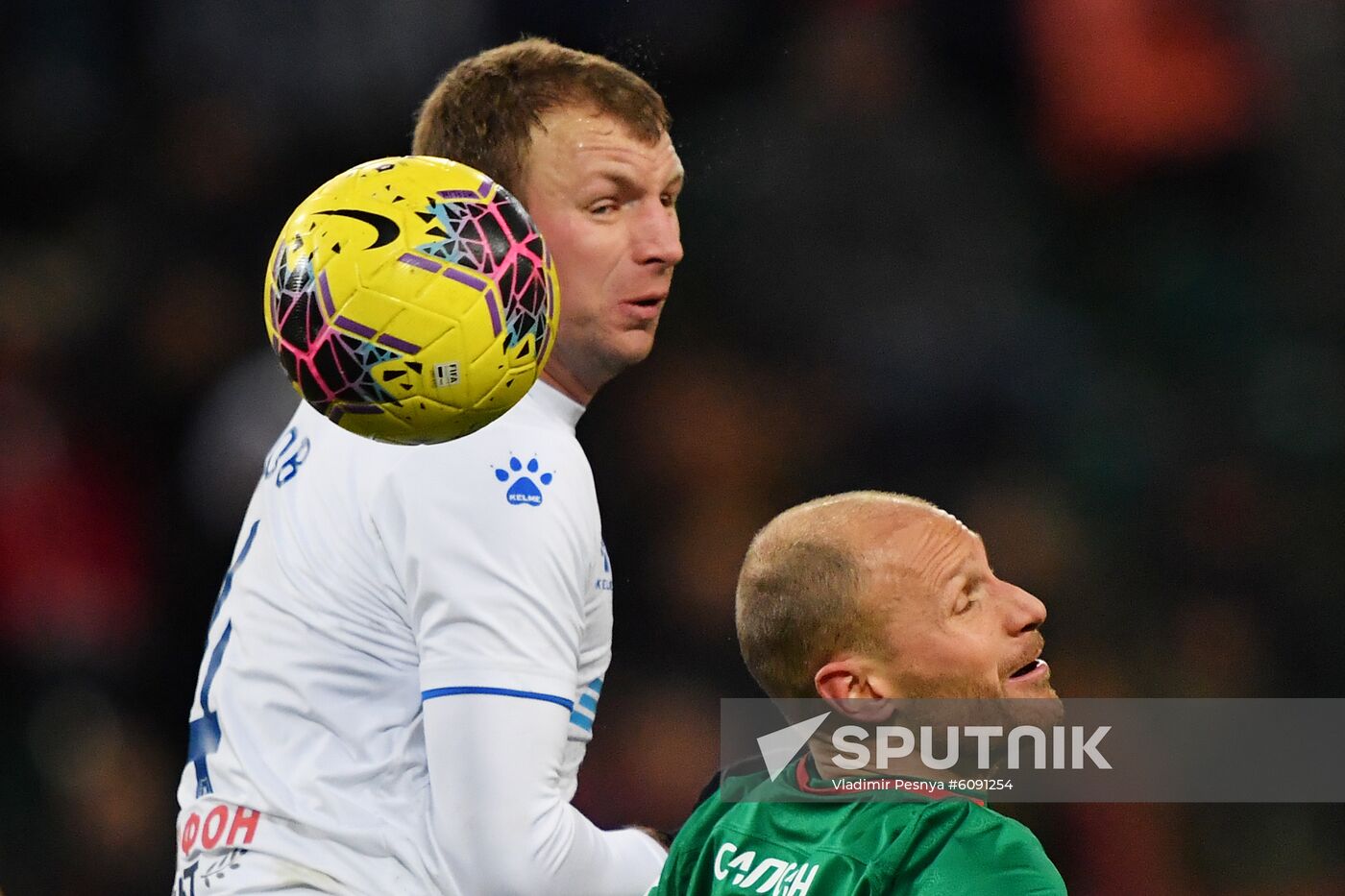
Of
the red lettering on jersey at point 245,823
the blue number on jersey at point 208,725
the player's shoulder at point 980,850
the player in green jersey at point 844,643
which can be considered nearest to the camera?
the player's shoulder at point 980,850

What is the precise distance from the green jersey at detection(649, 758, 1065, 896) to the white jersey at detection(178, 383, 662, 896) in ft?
0.70

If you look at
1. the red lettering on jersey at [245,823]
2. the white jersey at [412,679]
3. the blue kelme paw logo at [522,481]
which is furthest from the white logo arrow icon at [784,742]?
the red lettering on jersey at [245,823]

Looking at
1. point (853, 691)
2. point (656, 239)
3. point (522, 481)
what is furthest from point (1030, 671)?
point (656, 239)

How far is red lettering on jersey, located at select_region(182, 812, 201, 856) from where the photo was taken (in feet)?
8.36

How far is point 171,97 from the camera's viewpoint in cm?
568

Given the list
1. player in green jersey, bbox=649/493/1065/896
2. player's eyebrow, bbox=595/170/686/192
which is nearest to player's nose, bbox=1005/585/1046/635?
player in green jersey, bbox=649/493/1065/896

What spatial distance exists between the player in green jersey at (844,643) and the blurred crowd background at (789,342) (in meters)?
2.78

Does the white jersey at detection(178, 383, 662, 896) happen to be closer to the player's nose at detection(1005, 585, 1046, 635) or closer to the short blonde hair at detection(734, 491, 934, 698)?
the short blonde hair at detection(734, 491, 934, 698)

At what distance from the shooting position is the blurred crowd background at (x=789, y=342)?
Result: 5.19 meters

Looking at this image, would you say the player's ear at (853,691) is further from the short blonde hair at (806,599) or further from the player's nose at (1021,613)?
the player's nose at (1021,613)

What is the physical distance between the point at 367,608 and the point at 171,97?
3745 mm

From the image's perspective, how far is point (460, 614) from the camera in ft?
7.67

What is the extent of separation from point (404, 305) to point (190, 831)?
1.00 m

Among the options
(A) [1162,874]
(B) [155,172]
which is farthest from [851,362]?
(B) [155,172]
